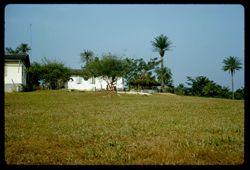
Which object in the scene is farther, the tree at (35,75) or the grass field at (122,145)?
the tree at (35,75)

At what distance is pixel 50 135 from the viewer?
8484mm

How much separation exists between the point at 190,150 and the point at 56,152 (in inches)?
109

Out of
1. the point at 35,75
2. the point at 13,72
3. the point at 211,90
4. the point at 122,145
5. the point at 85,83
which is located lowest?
the point at 122,145

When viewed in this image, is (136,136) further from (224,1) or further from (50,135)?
(224,1)

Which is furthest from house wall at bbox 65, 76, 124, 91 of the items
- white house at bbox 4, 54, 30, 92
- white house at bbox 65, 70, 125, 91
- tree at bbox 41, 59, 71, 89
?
white house at bbox 4, 54, 30, 92

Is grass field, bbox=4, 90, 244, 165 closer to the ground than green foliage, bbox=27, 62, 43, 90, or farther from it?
closer to the ground

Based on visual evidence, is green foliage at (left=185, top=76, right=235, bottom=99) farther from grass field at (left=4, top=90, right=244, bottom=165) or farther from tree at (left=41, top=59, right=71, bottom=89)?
grass field at (left=4, top=90, right=244, bottom=165)

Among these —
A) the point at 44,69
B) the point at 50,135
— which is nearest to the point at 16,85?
the point at 44,69

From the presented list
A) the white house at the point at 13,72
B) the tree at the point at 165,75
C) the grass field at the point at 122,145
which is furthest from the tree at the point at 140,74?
the grass field at the point at 122,145

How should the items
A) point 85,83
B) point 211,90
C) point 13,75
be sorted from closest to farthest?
point 13,75, point 211,90, point 85,83

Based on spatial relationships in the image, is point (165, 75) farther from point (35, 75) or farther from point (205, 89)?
point (35, 75)

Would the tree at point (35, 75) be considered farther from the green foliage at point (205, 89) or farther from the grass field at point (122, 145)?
the grass field at point (122, 145)

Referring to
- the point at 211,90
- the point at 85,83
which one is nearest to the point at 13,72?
the point at 85,83

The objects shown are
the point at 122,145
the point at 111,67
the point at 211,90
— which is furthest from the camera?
the point at 211,90
